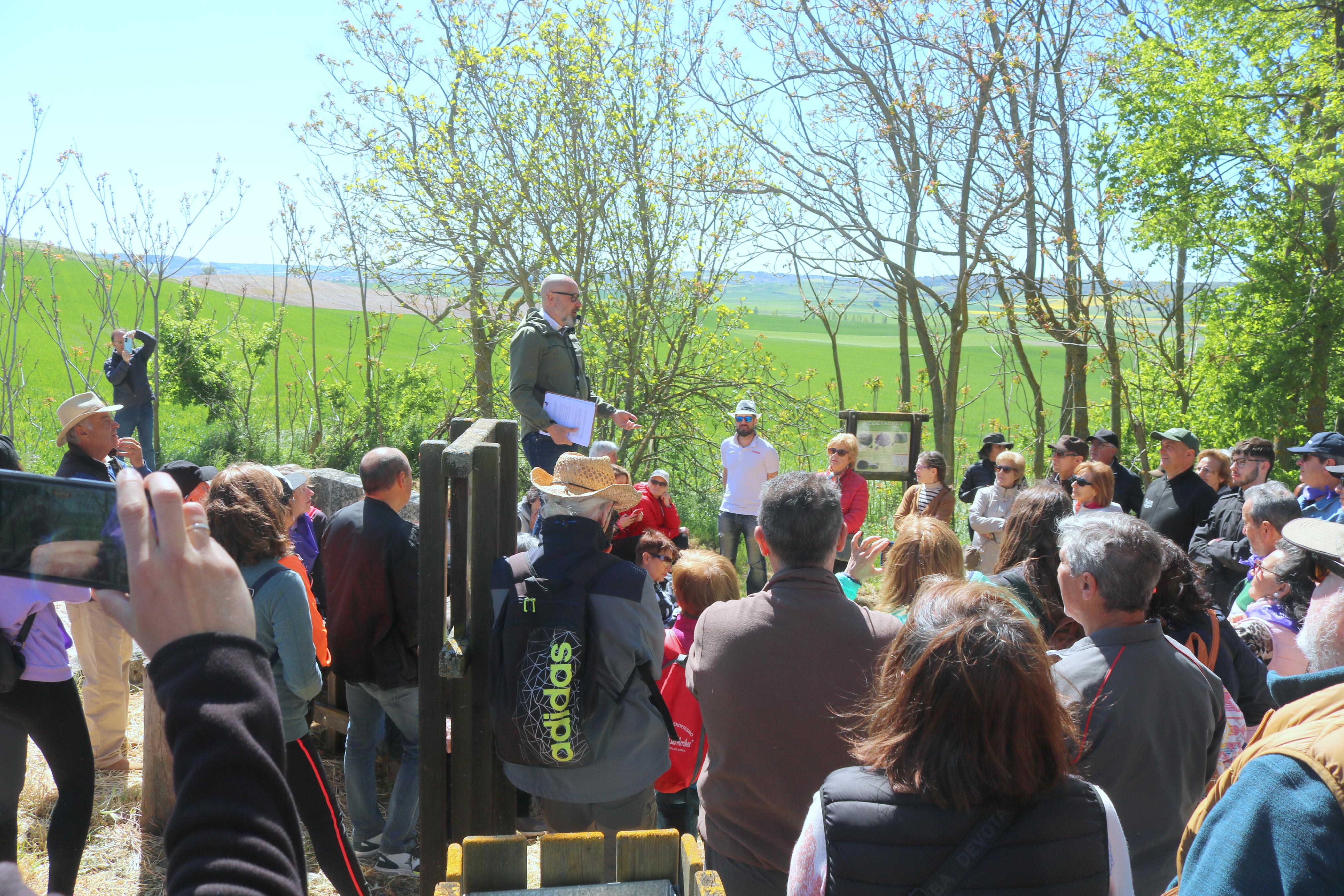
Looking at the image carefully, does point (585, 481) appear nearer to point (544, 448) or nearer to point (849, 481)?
point (544, 448)

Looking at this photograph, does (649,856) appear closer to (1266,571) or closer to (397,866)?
(397,866)

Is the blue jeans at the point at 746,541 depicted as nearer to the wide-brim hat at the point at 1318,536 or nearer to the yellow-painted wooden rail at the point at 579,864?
the wide-brim hat at the point at 1318,536

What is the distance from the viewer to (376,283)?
11.8 meters

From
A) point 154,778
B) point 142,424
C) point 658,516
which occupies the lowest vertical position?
point 154,778

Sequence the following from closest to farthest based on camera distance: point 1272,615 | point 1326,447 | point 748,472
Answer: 1. point 1272,615
2. point 1326,447
3. point 748,472

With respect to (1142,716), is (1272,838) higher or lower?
higher

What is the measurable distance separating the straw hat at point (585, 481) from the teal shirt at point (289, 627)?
2.90 ft

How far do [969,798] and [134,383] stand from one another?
11.1 m

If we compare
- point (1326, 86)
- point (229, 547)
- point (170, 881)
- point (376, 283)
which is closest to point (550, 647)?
point (229, 547)

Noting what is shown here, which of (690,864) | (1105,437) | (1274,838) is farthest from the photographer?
(1105,437)

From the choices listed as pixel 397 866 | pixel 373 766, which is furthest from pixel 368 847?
pixel 373 766

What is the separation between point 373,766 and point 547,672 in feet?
5.38

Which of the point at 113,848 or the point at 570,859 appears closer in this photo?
the point at 570,859

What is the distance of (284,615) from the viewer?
2.89m
